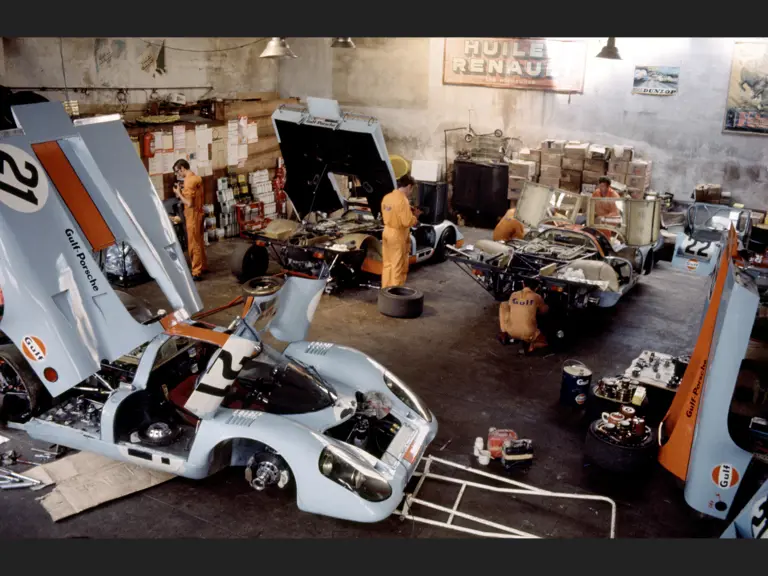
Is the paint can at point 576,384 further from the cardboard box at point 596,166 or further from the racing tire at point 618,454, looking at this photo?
the cardboard box at point 596,166

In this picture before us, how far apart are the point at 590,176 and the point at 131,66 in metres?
9.28

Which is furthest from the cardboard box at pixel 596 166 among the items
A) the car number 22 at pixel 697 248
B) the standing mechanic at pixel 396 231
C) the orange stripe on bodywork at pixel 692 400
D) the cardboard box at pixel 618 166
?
the orange stripe on bodywork at pixel 692 400

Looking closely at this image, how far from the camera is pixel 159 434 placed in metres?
5.80

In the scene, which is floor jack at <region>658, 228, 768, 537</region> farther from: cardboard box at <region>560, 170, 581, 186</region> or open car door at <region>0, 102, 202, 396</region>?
cardboard box at <region>560, 170, 581, 186</region>

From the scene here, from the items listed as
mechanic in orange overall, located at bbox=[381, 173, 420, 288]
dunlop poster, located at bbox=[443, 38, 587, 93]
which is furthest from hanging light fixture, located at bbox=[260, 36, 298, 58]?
dunlop poster, located at bbox=[443, 38, 587, 93]

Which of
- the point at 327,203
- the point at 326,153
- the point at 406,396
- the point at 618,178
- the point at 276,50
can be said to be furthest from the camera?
the point at 618,178

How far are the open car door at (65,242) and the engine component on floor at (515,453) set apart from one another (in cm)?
306

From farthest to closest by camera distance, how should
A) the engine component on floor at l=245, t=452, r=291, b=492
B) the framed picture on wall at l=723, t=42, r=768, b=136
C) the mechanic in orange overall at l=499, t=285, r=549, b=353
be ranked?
the framed picture on wall at l=723, t=42, r=768, b=136, the mechanic in orange overall at l=499, t=285, r=549, b=353, the engine component on floor at l=245, t=452, r=291, b=492

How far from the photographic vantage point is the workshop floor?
17.7 feet

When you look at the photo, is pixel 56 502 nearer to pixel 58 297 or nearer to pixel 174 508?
pixel 174 508

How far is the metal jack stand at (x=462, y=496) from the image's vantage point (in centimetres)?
544

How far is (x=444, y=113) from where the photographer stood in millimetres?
16422

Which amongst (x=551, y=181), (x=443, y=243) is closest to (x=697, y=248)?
(x=443, y=243)

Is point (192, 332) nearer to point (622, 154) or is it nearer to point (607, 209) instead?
point (607, 209)
